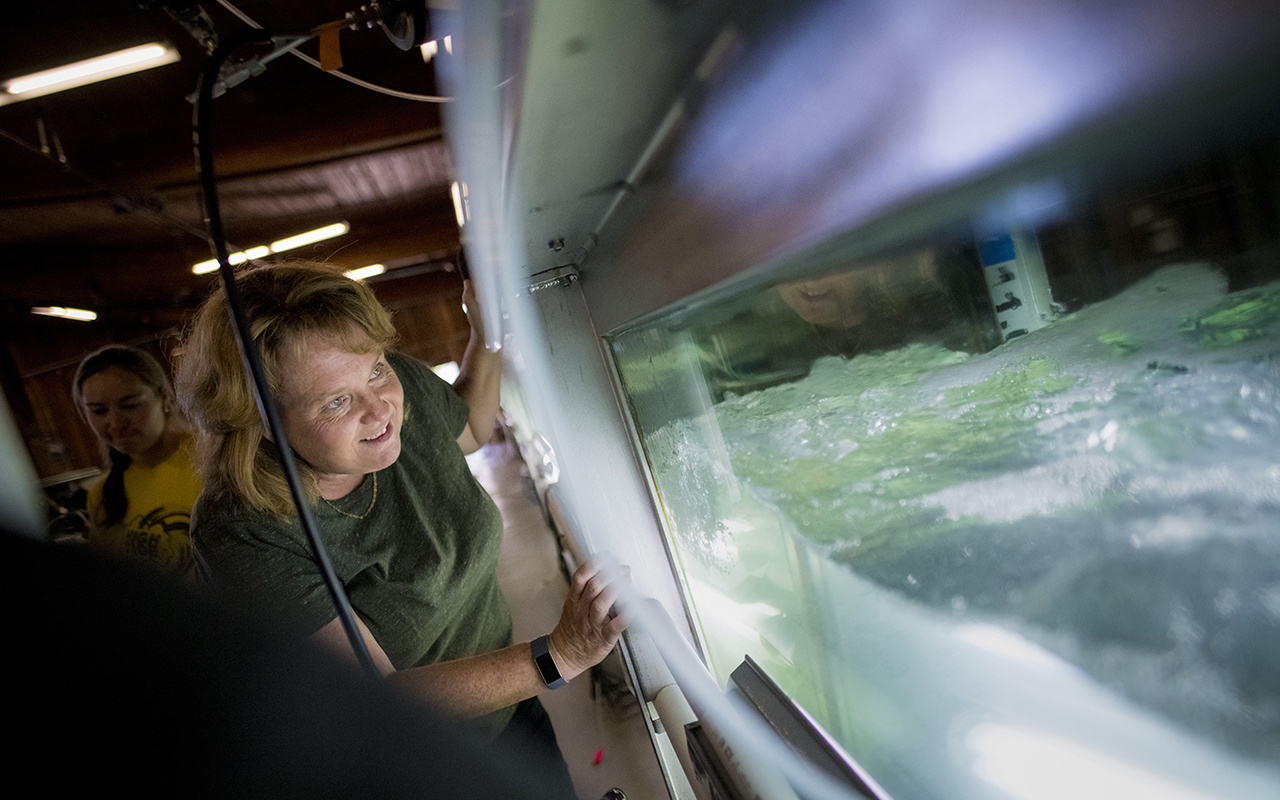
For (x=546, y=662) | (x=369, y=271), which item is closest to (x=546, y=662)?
(x=546, y=662)

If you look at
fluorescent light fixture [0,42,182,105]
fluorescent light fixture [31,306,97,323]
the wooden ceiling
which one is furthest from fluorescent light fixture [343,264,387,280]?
fluorescent light fixture [0,42,182,105]

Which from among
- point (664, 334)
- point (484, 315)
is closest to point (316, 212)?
point (484, 315)

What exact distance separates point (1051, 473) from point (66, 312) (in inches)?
341

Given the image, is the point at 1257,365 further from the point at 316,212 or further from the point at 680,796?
the point at 316,212

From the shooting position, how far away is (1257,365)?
0.25 m

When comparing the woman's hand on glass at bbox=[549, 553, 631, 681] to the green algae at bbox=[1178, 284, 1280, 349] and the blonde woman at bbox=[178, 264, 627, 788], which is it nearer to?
the blonde woman at bbox=[178, 264, 627, 788]

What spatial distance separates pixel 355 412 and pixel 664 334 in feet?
1.59

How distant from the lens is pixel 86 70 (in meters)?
2.85

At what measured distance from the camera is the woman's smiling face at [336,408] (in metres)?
0.89

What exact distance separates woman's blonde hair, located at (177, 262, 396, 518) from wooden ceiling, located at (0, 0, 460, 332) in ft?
6.64

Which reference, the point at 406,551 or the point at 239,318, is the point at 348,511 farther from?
the point at 239,318

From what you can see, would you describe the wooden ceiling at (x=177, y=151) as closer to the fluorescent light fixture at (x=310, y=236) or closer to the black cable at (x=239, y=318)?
the fluorescent light fixture at (x=310, y=236)

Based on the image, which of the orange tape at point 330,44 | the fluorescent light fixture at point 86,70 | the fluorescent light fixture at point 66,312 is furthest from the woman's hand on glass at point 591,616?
the fluorescent light fixture at point 66,312

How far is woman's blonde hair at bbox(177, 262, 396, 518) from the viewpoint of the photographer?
2.92 ft
